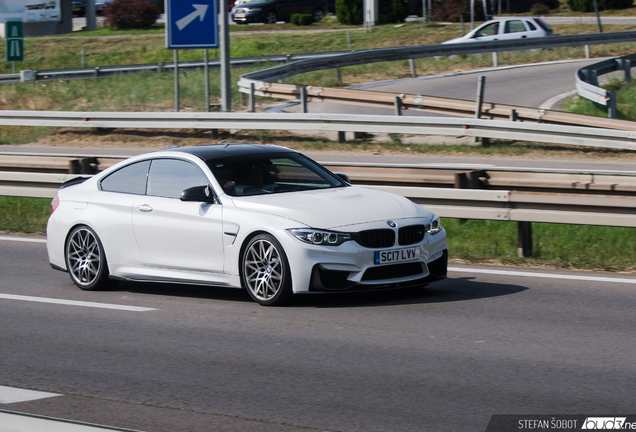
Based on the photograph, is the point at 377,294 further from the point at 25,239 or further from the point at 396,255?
the point at 25,239

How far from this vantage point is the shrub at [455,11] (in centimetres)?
5250

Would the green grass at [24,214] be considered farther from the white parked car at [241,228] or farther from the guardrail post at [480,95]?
the guardrail post at [480,95]

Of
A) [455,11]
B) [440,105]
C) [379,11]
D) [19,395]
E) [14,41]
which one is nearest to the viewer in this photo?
[19,395]

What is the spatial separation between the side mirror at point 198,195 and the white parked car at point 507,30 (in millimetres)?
24861

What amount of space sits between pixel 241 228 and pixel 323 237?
2.64 ft

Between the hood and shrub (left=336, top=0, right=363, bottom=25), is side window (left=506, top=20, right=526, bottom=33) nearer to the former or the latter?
the hood

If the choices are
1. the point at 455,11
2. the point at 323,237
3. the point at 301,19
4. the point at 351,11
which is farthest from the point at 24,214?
the point at 351,11

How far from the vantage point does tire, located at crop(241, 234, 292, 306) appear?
8062 millimetres

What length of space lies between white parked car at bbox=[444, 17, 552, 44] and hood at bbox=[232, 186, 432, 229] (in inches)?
971

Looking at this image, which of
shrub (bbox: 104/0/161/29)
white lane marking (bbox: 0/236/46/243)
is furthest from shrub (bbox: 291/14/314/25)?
white lane marking (bbox: 0/236/46/243)

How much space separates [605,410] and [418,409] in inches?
39.2

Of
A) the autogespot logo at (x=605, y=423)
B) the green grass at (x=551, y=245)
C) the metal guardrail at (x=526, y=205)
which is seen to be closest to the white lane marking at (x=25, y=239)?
the metal guardrail at (x=526, y=205)

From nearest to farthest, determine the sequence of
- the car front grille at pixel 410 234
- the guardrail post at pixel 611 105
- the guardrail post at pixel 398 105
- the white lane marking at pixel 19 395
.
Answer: the white lane marking at pixel 19 395 → the car front grille at pixel 410 234 → the guardrail post at pixel 611 105 → the guardrail post at pixel 398 105

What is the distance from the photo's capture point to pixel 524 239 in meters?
10.5
